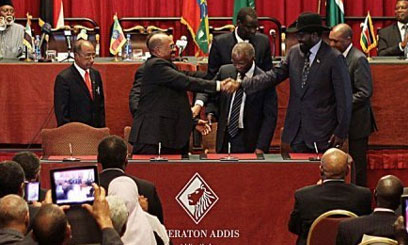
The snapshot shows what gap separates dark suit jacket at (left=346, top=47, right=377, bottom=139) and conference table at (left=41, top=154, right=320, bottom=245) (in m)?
1.68

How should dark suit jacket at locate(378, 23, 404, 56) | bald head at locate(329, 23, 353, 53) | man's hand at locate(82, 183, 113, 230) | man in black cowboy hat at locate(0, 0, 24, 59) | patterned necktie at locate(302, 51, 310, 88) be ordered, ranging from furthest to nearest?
dark suit jacket at locate(378, 23, 404, 56) < man in black cowboy hat at locate(0, 0, 24, 59) < bald head at locate(329, 23, 353, 53) < patterned necktie at locate(302, 51, 310, 88) < man's hand at locate(82, 183, 113, 230)

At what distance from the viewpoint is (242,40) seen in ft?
34.3

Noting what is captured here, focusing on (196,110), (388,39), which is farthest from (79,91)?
(388,39)

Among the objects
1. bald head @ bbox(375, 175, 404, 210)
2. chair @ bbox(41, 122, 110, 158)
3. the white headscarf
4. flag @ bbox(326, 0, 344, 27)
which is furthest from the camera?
flag @ bbox(326, 0, 344, 27)

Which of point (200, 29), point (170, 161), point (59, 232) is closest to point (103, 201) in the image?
point (59, 232)

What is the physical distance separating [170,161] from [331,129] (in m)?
1.56

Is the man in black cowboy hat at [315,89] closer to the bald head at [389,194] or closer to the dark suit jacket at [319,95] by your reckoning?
the dark suit jacket at [319,95]

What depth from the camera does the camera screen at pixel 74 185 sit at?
5.82 meters

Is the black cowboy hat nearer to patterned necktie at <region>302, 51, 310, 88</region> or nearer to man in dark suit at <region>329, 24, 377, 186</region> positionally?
patterned necktie at <region>302, 51, 310, 88</region>

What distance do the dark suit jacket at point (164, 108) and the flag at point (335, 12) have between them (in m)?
5.61

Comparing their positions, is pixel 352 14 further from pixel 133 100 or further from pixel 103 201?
pixel 103 201

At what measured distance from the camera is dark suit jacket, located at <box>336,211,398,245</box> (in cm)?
639

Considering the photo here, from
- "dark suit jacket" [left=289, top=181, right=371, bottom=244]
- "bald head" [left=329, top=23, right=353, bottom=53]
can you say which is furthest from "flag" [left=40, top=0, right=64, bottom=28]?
"dark suit jacket" [left=289, top=181, right=371, bottom=244]

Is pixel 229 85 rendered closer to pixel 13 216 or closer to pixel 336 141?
pixel 336 141
